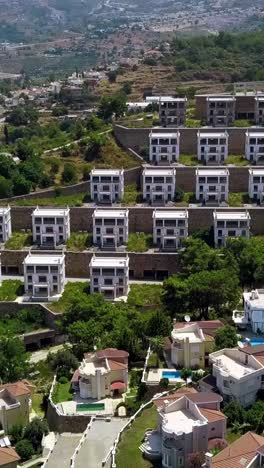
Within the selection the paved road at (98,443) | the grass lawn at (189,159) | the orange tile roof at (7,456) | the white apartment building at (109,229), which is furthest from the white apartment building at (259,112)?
the orange tile roof at (7,456)

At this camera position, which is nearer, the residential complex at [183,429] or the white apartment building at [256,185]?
the residential complex at [183,429]

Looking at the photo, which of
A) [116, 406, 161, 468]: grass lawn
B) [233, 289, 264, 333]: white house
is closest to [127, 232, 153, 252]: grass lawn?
[233, 289, 264, 333]: white house

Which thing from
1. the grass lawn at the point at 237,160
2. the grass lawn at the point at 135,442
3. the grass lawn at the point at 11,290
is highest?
the grass lawn at the point at 237,160

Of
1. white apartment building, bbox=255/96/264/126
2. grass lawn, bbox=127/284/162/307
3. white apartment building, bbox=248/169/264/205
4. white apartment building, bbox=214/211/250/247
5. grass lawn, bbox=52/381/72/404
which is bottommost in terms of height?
grass lawn, bbox=52/381/72/404

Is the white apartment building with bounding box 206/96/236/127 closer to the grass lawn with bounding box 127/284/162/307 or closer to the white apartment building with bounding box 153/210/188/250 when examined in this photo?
the white apartment building with bounding box 153/210/188/250

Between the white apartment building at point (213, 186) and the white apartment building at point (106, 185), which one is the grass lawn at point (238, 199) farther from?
the white apartment building at point (106, 185)
